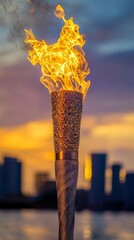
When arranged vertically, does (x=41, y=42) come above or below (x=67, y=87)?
above

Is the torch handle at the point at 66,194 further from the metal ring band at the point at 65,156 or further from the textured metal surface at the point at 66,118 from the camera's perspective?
the textured metal surface at the point at 66,118

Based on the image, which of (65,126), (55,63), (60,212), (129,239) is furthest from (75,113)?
(129,239)

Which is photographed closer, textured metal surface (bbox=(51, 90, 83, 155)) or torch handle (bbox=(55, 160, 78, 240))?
torch handle (bbox=(55, 160, 78, 240))

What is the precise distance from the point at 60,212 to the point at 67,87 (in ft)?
16.2

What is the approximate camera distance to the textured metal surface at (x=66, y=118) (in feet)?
79.6

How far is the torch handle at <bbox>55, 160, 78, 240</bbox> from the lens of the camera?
23.8 meters

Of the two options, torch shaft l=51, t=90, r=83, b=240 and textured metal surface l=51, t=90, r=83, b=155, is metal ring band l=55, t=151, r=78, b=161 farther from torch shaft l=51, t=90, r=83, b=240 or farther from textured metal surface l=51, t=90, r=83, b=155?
textured metal surface l=51, t=90, r=83, b=155

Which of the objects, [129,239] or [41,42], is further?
[129,239]

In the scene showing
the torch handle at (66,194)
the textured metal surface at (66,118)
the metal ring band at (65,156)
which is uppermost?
the textured metal surface at (66,118)

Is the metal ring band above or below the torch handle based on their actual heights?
above

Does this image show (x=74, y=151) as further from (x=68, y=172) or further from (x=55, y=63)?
(x=55, y=63)

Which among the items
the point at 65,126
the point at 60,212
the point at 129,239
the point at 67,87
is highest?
the point at 67,87

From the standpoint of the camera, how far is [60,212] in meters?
24.0

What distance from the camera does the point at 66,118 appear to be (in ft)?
79.7
